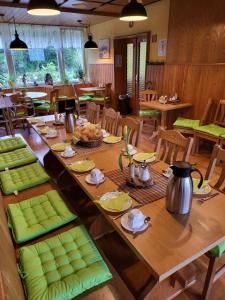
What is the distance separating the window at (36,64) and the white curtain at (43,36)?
0.65 feet

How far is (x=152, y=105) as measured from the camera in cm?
386

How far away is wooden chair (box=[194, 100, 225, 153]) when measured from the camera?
316cm

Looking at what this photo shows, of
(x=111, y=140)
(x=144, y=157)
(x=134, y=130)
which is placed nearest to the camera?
(x=144, y=157)

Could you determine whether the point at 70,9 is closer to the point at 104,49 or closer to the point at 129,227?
the point at 104,49

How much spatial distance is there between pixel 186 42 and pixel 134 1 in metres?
2.04

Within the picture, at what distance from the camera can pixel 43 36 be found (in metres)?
6.50

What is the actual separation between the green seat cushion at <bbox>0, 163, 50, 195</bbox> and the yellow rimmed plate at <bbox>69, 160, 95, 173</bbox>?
1.74 feet

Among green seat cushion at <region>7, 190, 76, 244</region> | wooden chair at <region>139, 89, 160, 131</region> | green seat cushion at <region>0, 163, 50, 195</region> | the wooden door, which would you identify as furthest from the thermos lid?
the wooden door

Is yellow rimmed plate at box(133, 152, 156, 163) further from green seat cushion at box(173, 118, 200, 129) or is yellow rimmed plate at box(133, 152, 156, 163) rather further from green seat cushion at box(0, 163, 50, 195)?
green seat cushion at box(173, 118, 200, 129)

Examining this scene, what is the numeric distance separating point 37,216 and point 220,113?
318 centimetres

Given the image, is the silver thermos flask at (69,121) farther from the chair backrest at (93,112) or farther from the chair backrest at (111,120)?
the chair backrest at (93,112)

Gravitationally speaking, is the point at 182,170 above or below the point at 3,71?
below

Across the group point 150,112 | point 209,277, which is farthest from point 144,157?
point 150,112

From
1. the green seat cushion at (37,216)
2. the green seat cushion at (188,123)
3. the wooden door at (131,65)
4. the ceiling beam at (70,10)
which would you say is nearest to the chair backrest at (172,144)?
the green seat cushion at (37,216)
